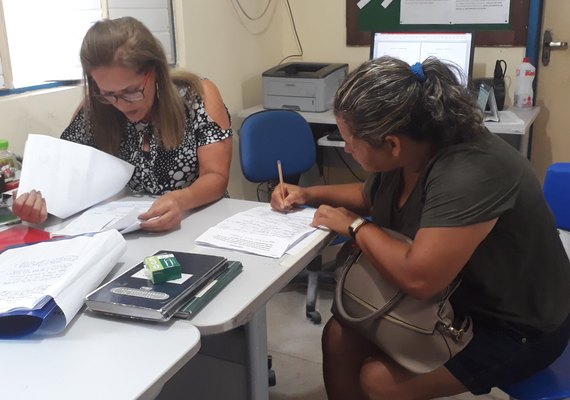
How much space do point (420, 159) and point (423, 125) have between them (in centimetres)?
10

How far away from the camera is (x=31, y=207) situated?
4.57 feet

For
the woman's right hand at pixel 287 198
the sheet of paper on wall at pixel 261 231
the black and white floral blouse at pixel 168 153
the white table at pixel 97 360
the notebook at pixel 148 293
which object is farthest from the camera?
the black and white floral blouse at pixel 168 153

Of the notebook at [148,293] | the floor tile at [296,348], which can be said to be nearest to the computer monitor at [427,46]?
the floor tile at [296,348]

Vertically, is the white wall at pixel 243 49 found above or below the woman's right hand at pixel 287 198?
above

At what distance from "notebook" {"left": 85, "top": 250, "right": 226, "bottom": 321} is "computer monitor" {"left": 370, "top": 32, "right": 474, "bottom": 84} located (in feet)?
6.22

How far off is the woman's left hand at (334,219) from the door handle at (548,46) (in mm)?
2016

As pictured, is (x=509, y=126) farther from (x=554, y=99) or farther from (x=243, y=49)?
(x=243, y=49)

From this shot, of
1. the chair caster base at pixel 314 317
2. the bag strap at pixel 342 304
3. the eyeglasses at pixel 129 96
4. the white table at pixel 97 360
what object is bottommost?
the chair caster base at pixel 314 317

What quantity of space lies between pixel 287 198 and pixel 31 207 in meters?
0.61

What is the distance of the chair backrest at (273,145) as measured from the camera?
2.37 metres

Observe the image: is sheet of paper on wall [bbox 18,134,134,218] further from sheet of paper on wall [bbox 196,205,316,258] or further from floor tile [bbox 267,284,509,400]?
floor tile [bbox 267,284,509,400]

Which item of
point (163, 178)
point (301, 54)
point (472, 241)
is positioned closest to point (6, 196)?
point (163, 178)

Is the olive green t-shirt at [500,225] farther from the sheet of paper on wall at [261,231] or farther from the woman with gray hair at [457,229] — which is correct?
the sheet of paper on wall at [261,231]

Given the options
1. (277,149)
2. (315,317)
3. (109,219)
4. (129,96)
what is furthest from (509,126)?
(109,219)
